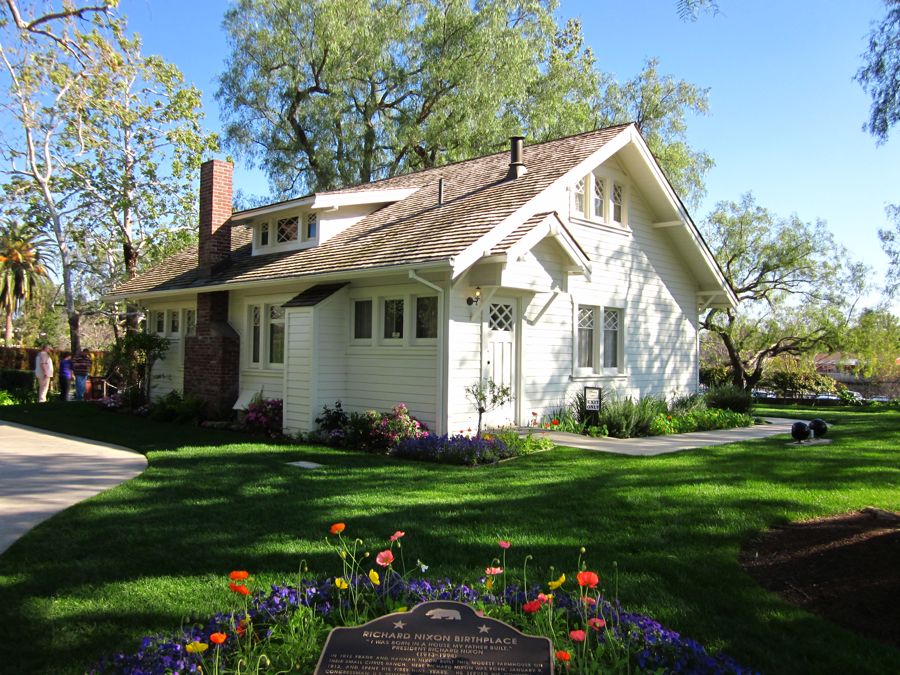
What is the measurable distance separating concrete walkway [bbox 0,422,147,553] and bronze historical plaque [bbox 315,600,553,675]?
423 centimetres

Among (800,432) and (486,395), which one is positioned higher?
(486,395)

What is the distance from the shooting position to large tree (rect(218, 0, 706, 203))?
25594mm

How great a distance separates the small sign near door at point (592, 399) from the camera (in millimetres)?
13672

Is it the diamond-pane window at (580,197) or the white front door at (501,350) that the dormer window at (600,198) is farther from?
the white front door at (501,350)

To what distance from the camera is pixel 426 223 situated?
13.6 meters

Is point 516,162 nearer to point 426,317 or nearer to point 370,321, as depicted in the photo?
point 426,317

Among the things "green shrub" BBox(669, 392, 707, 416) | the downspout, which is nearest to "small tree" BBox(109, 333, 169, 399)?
the downspout

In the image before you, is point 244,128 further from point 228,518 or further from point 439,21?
point 228,518

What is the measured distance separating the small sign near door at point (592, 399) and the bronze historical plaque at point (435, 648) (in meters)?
10.5

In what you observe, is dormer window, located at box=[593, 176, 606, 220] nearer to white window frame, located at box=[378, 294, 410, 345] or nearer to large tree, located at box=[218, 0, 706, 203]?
white window frame, located at box=[378, 294, 410, 345]

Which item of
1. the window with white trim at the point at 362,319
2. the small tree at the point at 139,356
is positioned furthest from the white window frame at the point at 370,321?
the small tree at the point at 139,356

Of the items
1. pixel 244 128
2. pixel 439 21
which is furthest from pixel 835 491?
pixel 244 128

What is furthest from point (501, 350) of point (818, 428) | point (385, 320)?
point (818, 428)

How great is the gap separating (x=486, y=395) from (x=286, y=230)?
746 cm
